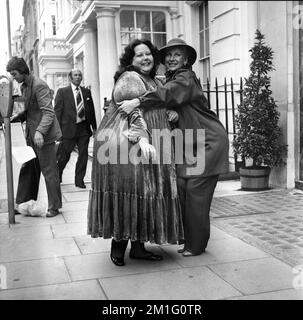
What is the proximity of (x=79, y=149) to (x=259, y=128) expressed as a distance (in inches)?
106

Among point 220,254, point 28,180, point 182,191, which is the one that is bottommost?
point 220,254

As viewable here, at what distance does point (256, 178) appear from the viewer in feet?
21.4

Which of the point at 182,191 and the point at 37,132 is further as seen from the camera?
the point at 37,132

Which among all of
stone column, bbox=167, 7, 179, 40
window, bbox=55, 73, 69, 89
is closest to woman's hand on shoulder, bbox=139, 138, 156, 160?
stone column, bbox=167, 7, 179, 40

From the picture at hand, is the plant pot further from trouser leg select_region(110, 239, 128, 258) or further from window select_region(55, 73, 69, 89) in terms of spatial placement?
trouser leg select_region(110, 239, 128, 258)

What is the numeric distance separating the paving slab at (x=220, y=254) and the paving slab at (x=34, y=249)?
0.83 m

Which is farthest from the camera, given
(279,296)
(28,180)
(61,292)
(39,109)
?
(28,180)

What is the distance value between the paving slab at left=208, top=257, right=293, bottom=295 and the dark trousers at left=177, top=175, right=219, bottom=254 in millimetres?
305

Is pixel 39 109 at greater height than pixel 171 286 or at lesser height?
greater

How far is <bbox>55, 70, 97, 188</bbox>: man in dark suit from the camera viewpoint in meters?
7.09

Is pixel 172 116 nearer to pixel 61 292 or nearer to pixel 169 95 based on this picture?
pixel 169 95

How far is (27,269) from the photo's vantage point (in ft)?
11.2

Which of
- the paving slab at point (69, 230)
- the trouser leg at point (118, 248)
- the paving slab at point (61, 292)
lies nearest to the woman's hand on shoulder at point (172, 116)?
the trouser leg at point (118, 248)

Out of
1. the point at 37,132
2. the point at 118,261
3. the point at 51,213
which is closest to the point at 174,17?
the point at 118,261
